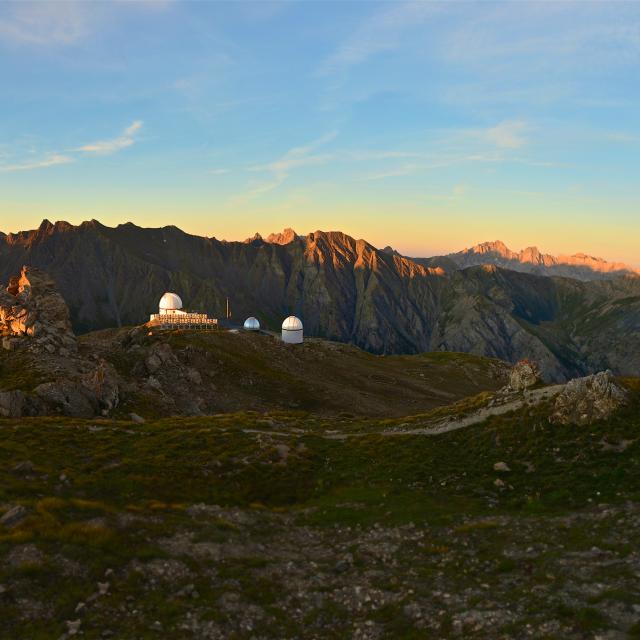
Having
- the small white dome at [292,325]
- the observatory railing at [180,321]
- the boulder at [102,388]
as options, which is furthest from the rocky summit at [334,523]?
the small white dome at [292,325]

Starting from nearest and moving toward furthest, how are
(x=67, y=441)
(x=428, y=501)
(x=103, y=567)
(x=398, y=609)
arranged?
(x=398, y=609)
(x=103, y=567)
(x=428, y=501)
(x=67, y=441)

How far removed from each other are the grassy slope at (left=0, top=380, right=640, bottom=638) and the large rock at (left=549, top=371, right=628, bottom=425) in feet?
2.75

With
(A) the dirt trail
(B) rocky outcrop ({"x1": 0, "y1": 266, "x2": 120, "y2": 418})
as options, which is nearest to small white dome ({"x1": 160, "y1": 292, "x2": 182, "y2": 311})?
(B) rocky outcrop ({"x1": 0, "y1": 266, "x2": 120, "y2": 418})

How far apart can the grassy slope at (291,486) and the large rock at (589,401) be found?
84 cm

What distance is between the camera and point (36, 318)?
276ft

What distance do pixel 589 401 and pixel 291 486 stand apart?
21.8 meters

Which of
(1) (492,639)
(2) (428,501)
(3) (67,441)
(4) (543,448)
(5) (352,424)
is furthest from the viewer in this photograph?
(5) (352,424)

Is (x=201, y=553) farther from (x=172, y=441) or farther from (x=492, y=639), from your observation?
(x=172, y=441)

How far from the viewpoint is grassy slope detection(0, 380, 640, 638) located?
1830cm

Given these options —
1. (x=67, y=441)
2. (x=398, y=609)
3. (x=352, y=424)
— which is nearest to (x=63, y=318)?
(x=67, y=441)

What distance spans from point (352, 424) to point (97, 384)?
39075 mm

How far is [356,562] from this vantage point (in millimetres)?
20156

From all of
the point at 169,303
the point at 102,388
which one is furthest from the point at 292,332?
the point at 102,388

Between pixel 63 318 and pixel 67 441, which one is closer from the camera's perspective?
pixel 67 441
